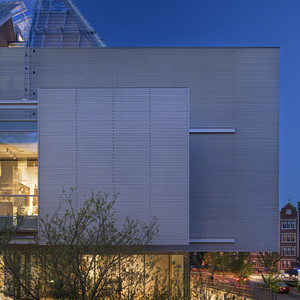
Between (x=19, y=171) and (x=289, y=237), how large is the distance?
56298 mm

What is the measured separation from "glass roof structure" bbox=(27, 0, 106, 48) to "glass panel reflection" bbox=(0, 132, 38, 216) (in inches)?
337

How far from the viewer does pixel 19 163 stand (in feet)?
44.2

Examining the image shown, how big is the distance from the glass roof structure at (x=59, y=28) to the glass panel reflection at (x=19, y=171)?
857 centimetres

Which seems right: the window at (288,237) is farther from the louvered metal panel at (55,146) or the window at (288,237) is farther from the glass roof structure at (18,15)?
the louvered metal panel at (55,146)

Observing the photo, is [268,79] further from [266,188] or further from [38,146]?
[38,146]

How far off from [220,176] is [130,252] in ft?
22.6

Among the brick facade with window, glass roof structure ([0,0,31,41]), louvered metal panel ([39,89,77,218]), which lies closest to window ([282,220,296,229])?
the brick facade with window

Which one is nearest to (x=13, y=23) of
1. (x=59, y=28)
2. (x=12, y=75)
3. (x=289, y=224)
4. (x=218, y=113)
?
(x=59, y=28)

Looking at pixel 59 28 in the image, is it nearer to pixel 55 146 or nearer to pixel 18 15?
pixel 18 15

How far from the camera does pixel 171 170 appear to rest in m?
13.3

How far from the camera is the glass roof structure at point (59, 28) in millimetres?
20406

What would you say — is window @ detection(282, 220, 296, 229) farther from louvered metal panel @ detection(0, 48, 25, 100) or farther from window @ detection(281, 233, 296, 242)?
louvered metal panel @ detection(0, 48, 25, 100)

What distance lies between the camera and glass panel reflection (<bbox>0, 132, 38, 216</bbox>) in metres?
13.2

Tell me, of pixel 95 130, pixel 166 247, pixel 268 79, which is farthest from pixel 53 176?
pixel 268 79
